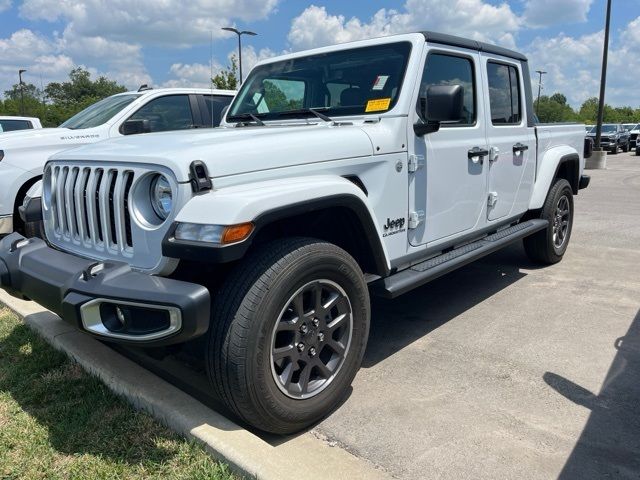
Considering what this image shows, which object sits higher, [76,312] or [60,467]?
[76,312]

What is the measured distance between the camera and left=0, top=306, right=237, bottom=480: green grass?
95.0 inches

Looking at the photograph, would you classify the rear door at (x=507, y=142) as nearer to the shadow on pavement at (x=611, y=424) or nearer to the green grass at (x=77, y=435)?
the shadow on pavement at (x=611, y=424)

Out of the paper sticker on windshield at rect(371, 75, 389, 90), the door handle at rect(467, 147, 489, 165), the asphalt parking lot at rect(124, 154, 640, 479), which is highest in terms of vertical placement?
the paper sticker on windshield at rect(371, 75, 389, 90)

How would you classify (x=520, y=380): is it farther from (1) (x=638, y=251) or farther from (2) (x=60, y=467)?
(1) (x=638, y=251)

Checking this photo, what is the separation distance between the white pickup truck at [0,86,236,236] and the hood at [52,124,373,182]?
11.0 feet

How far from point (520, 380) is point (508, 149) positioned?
2.10 m

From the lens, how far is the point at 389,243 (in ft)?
11.0

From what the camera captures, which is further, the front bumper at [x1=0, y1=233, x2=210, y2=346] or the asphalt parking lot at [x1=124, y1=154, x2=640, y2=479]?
the asphalt parking lot at [x1=124, y1=154, x2=640, y2=479]

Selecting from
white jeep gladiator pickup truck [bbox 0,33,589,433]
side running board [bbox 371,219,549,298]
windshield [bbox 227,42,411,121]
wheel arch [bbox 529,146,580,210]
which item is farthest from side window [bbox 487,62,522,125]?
windshield [bbox 227,42,411,121]

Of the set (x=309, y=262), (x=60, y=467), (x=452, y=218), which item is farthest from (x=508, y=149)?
(x=60, y=467)

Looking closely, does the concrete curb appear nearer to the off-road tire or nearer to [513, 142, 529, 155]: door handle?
[513, 142, 529, 155]: door handle

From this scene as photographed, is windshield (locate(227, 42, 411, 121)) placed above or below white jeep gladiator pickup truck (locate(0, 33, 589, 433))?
above

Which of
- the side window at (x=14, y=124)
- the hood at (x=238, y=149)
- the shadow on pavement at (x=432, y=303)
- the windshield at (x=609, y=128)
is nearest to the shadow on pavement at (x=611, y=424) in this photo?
the shadow on pavement at (x=432, y=303)

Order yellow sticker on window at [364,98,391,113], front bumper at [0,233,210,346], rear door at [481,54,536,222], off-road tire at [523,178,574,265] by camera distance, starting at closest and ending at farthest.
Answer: front bumper at [0,233,210,346]
yellow sticker on window at [364,98,391,113]
rear door at [481,54,536,222]
off-road tire at [523,178,574,265]
